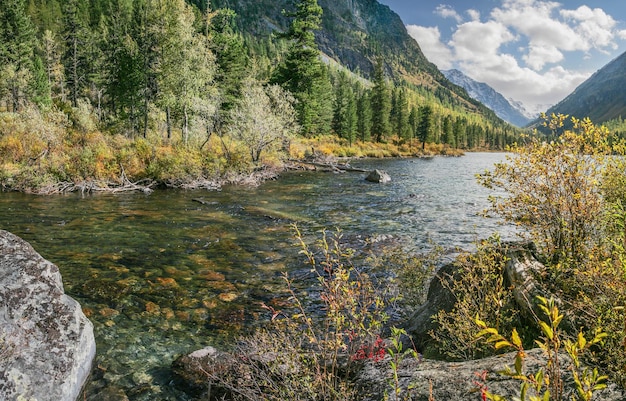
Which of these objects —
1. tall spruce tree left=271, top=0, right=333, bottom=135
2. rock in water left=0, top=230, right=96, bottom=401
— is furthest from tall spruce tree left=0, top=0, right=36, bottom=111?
rock in water left=0, top=230, right=96, bottom=401

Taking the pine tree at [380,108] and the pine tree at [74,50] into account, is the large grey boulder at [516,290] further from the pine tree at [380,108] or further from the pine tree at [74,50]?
the pine tree at [380,108]

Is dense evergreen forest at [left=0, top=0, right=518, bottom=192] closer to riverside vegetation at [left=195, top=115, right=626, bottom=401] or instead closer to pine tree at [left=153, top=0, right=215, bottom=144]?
pine tree at [left=153, top=0, right=215, bottom=144]

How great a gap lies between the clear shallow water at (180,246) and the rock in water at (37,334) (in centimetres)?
66

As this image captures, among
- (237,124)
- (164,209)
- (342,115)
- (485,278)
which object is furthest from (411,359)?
(342,115)

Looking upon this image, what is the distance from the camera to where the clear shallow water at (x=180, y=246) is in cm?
733

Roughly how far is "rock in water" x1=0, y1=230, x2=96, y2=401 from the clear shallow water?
0.66 metres

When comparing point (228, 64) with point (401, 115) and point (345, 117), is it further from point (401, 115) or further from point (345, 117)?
point (401, 115)

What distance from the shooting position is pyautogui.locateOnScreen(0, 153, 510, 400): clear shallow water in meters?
7.33

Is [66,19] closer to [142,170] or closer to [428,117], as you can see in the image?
[142,170]

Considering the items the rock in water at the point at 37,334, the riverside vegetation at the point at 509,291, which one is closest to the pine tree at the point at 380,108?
the riverside vegetation at the point at 509,291

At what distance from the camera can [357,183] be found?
109 ft

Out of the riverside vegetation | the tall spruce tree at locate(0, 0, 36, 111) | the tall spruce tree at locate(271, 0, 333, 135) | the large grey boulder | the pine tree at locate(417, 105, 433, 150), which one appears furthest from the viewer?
the pine tree at locate(417, 105, 433, 150)

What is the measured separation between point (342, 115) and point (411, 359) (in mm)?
89447

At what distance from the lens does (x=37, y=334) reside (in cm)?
532
